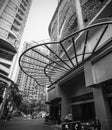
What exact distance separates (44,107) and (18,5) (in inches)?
2191

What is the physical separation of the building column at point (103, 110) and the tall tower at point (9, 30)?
29292mm

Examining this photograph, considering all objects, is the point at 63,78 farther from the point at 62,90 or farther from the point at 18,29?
the point at 18,29

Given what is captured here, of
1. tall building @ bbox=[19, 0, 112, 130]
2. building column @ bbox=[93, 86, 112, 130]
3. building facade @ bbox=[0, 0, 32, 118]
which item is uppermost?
building facade @ bbox=[0, 0, 32, 118]

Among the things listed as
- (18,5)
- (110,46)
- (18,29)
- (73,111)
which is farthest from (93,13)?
(18,5)

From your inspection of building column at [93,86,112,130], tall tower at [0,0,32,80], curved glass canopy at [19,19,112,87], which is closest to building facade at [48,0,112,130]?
building column at [93,86,112,130]

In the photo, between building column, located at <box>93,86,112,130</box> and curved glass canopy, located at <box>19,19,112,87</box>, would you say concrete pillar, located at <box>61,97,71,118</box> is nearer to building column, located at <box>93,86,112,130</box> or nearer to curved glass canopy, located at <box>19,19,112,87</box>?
curved glass canopy, located at <box>19,19,112,87</box>

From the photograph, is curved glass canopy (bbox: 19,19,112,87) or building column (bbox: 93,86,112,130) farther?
curved glass canopy (bbox: 19,19,112,87)

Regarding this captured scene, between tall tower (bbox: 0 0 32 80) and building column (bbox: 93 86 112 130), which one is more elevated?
tall tower (bbox: 0 0 32 80)

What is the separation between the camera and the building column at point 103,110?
780 cm

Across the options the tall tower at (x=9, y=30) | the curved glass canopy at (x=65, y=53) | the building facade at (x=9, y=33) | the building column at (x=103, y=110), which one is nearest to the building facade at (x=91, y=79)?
the building column at (x=103, y=110)

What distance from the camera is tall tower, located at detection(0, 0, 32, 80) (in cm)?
3297

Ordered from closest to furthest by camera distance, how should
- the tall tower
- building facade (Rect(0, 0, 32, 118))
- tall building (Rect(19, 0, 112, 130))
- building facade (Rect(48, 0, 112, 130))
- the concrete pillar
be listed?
tall building (Rect(19, 0, 112, 130))
building facade (Rect(48, 0, 112, 130))
the concrete pillar
building facade (Rect(0, 0, 32, 118))
the tall tower

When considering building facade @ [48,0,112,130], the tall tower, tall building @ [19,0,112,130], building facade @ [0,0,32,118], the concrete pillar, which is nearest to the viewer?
tall building @ [19,0,112,130]

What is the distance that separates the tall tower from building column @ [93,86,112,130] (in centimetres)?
2929
